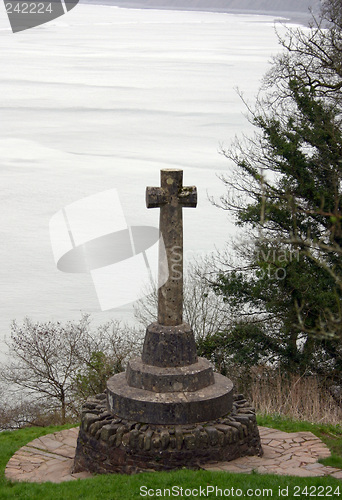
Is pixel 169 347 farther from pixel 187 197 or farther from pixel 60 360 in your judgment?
pixel 60 360

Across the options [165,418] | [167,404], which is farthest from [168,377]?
[165,418]

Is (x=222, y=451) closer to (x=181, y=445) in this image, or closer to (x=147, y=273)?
(x=181, y=445)

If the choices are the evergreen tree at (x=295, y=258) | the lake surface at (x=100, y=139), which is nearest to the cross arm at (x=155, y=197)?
the evergreen tree at (x=295, y=258)

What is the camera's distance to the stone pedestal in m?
9.52

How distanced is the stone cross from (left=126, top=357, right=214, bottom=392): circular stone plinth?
2.06ft

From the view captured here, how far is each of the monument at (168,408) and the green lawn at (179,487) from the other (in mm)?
356

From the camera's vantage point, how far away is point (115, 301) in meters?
28.6

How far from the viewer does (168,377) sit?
987 centimetres

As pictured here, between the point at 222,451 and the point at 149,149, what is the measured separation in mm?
40507

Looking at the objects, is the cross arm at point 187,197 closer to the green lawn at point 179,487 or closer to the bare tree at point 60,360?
the green lawn at point 179,487

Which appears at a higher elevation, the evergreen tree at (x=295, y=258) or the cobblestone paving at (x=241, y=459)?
the evergreen tree at (x=295, y=258)

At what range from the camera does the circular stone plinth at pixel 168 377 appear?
32.4ft

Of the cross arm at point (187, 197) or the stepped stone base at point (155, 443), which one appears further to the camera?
the cross arm at point (187, 197)

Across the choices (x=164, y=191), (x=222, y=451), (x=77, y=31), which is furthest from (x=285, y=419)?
(x=77, y=31)
